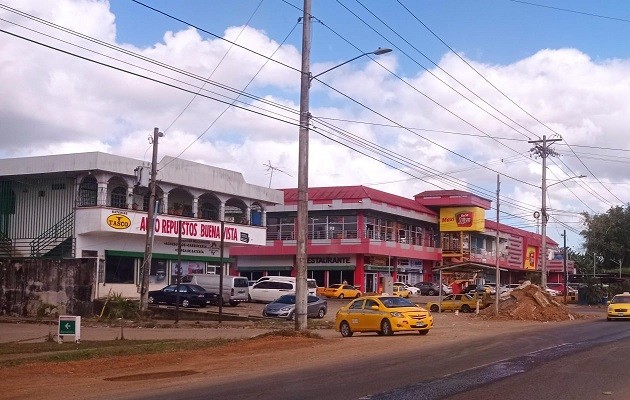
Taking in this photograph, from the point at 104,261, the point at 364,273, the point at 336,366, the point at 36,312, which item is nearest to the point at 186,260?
the point at 104,261

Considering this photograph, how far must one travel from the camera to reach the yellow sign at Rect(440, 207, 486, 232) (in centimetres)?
8031

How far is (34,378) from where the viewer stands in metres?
16.1

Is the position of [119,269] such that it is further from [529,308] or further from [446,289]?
[446,289]

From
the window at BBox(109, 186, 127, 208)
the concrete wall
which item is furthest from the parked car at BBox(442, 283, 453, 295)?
the concrete wall

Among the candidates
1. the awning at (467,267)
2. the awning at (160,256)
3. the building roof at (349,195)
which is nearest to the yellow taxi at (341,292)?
the building roof at (349,195)

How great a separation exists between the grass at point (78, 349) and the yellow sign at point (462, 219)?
195 ft

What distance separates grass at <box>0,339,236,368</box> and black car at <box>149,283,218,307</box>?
19958 mm

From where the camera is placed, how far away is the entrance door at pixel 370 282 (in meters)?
72.2

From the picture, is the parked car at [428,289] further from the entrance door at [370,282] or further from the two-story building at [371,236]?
the entrance door at [370,282]

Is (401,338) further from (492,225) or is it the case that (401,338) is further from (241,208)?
(492,225)

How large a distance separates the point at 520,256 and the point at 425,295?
28738 millimetres

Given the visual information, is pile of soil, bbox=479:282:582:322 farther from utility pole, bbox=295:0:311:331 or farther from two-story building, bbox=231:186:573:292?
utility pole, bbox=295:0:311:331

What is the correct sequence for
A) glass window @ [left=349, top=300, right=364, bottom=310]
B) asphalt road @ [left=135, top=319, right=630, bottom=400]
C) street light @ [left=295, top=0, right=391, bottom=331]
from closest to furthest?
asphalt road @ [left=135, top=319, right=630, bottom=400], street light @ [left=295, top=0, right=391, bottom=331], glass window @ [left=349, top=300, right=364, bottom=310]

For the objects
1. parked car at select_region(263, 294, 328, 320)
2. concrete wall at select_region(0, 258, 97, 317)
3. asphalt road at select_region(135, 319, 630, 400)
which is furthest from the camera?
parked car at select_region(263, 294, 328, 320)
